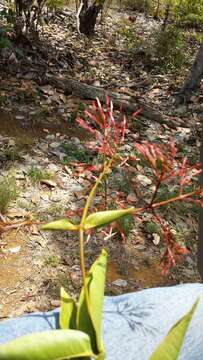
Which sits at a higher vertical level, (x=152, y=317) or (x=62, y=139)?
(x=152, y=317)

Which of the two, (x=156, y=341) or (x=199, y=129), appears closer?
(x=156, y=341)

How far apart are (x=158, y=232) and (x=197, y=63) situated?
2.73 meters

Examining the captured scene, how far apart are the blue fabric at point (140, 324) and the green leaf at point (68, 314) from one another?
375 millimetres

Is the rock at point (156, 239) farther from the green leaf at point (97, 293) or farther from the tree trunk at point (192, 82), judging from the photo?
the tree trunk at point (192, 82)

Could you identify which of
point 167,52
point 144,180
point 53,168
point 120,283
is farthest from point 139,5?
point 120,283

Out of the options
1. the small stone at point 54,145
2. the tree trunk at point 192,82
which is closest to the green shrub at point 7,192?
the small stone at point 54,145

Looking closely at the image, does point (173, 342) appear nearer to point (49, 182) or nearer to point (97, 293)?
point (97, 293)

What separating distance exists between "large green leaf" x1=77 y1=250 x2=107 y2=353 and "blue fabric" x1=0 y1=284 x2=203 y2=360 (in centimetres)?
39

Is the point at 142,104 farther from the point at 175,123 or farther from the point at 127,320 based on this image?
the point at 127,320

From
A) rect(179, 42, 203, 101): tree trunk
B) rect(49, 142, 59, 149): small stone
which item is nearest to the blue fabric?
rect(49, 142, 59, 149): small stone

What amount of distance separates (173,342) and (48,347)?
150 mm

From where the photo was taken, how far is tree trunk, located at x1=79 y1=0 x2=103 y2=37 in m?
6.74

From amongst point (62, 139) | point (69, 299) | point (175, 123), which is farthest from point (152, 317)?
point (175, 123)

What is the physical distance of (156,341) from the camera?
42.6 inches
